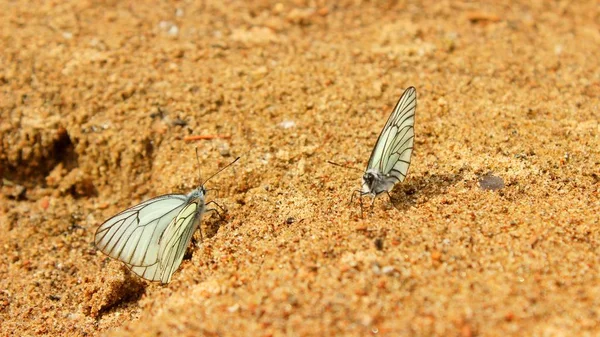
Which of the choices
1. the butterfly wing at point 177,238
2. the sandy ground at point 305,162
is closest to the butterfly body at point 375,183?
the sandy ground at point 305,162

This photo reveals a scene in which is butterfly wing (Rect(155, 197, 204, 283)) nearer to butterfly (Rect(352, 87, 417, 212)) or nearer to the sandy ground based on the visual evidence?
the sandy ground

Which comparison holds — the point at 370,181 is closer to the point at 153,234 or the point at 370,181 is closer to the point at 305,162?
the point at 305,162

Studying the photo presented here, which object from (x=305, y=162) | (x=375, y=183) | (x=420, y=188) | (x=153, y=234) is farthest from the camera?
(x=305, y=162)

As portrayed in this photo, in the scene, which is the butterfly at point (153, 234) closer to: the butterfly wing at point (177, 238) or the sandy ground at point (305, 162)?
the butterfly wing at point (177, 238)

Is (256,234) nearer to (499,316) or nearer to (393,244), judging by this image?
(393,244)

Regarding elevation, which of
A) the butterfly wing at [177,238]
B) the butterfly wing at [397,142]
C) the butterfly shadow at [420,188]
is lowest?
the butterfly wing at [177,238]

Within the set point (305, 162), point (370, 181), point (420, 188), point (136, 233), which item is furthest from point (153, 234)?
point (420, 188)
